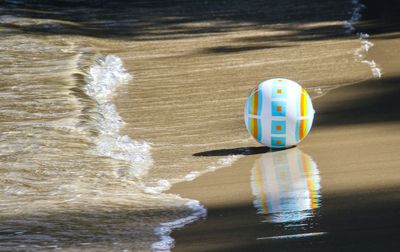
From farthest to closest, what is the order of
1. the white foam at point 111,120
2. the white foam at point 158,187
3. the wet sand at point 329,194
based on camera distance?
1. the white foam at point 111,120
2. the white foam at point 158,187
3. the wet sand at point 329,194

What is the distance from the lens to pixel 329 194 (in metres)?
9.30

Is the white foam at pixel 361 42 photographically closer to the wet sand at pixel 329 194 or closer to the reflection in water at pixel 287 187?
the wet sand at pixel 329 194

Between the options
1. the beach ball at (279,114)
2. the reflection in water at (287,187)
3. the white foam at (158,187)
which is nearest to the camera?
the reflection in water at (287,187)

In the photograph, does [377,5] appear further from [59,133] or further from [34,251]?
[34,251]

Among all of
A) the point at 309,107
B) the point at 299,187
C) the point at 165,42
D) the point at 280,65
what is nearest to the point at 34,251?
the point at 299,187

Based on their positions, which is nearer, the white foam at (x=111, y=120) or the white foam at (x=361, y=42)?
the white foam at (x=111, y=120)

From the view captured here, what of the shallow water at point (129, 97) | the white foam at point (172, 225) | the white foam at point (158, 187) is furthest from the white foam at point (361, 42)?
the white foam at point (172, 225)

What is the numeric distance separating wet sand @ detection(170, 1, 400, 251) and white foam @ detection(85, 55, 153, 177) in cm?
92

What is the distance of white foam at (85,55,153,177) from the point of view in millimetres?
11780

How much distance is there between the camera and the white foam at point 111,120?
464 inches

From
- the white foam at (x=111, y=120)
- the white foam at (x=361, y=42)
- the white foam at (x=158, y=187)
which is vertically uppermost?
the white foam at (x=361, y=42)

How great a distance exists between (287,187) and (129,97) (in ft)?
22.9

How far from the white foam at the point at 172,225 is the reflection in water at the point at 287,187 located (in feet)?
1.74

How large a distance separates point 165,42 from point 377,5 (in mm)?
6380
